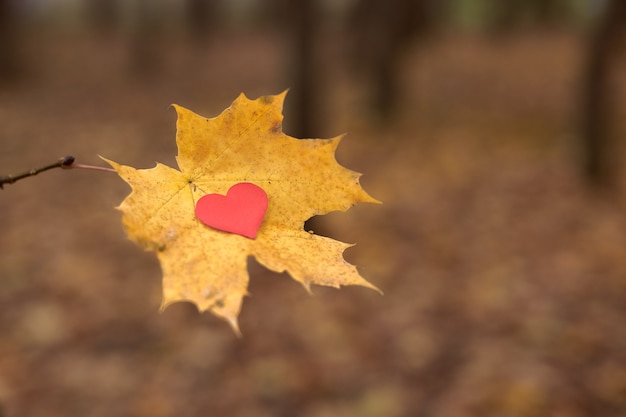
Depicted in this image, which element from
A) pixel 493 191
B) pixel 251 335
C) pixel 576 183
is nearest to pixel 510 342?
pixel 251 335

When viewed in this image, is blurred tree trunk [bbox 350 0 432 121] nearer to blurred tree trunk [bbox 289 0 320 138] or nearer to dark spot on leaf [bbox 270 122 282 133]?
blurred tree trunk [bbox 289 0 320 138]

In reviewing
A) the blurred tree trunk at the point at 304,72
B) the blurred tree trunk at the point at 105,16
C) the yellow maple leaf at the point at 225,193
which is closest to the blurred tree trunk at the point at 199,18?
the blurred tree trunk at the point at 105,16

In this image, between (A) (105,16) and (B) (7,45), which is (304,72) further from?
(A) (105,16)

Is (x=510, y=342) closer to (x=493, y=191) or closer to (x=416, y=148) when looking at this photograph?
(x=493, y=191)

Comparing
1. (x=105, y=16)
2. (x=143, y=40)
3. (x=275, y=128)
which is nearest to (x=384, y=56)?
(x=143, y=40)

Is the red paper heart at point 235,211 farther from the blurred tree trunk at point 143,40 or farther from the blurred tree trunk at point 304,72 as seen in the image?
the blurred tree trunk at point 143,40

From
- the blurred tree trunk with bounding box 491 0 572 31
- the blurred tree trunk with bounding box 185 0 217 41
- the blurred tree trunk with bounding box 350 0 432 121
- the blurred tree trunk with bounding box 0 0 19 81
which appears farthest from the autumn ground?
the blurred tree trunk with bounding box 491 0 572 31
